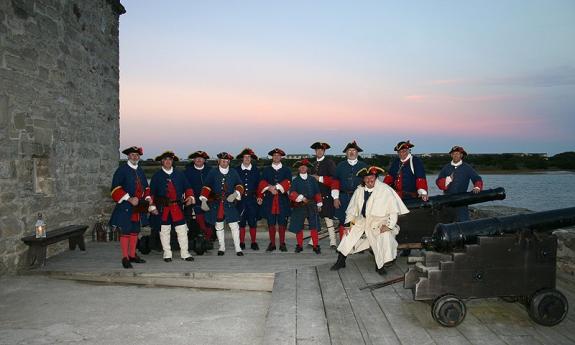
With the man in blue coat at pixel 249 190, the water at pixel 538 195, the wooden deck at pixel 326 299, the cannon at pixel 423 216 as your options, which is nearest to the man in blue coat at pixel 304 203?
the wooden deck at pixel 326 299

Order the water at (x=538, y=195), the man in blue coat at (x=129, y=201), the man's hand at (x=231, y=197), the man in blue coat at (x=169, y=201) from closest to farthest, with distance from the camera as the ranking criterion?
the man in blue coat at (x=129, y=201), the man in blue coat at (x=169, y=201), the man's hand at (x=231, y=197), the water at (x=538, y=195)

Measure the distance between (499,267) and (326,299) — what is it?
1.59 meters

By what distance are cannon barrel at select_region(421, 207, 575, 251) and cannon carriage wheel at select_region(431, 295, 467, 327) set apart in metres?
0.48

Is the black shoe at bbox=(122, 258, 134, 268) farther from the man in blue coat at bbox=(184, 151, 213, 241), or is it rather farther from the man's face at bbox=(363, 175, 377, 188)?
the man's face at bbox=(363, 175, 377, 188)

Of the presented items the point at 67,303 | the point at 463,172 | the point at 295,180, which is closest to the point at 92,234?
the point at 67,303

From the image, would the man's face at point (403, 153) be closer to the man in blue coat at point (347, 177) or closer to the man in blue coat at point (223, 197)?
the man in blue coat at point (347, 177)

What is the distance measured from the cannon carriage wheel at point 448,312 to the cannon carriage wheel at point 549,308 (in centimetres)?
63

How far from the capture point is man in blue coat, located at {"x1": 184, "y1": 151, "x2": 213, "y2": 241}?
7491 millimetres

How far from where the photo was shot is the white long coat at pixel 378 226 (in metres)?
5.30

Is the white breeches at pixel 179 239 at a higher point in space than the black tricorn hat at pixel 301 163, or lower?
lower

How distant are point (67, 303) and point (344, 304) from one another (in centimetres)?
304

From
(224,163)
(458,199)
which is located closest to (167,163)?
(224,163)

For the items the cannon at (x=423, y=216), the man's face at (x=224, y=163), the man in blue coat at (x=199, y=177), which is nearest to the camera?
the cannon at (x=423, y=216)

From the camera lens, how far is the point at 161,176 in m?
6.62
